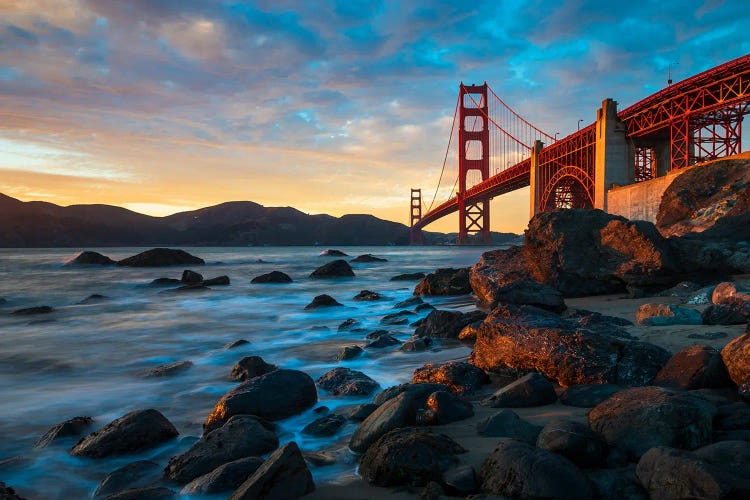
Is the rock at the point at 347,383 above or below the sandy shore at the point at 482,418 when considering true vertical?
below

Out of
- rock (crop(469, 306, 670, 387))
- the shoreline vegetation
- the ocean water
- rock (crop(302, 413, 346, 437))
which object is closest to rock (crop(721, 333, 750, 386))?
Answer: the shoreline vegetation

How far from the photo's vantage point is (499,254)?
10.2 m

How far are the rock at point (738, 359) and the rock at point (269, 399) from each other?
2.94m

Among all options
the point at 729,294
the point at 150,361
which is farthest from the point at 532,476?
the point at 150,361

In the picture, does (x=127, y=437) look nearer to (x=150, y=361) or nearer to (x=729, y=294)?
(x=150, y=361)

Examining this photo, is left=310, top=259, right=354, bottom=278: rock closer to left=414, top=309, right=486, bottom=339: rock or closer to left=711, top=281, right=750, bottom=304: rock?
left=414, top=309, right=486, bottom=339: rock

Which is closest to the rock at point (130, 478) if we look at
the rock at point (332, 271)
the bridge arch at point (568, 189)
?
the rock at point (332, 271)

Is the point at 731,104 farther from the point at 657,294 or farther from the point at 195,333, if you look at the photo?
the point at 195,333

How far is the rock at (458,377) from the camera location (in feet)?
12.7

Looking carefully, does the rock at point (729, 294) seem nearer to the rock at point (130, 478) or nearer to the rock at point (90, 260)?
the rock at point (130, 478)

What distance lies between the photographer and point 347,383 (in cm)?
444

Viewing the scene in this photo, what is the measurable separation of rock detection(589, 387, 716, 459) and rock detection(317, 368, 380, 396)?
2167mm

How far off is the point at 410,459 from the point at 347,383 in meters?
2.16

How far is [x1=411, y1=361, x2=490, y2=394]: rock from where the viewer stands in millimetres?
3863
